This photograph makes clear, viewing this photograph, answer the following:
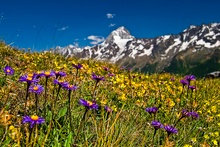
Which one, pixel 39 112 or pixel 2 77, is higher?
pixel 2 77

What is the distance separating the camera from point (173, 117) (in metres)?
6.16

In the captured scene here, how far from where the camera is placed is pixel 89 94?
674cm

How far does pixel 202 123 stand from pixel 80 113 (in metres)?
2.99

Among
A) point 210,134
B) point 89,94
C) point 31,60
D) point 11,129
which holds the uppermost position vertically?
point 31,60

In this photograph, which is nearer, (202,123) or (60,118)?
(60,118)

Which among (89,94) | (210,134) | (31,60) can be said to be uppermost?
(31,60)

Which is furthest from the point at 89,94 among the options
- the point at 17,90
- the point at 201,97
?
the point at 201,97

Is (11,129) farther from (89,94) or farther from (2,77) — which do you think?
(89,94)

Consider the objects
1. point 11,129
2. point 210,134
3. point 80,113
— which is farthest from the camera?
point 210,134

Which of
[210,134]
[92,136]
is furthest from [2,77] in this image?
[210,134]

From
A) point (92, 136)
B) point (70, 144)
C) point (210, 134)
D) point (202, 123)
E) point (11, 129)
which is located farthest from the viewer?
point (202, 123)

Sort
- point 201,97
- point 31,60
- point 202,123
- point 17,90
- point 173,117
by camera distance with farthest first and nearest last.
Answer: point 31,60 → point 201,97 → point 202,123 → point 173,117 → point 17,90

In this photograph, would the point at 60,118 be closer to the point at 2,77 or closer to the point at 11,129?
the point at 11,129

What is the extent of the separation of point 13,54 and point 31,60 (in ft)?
2.47
